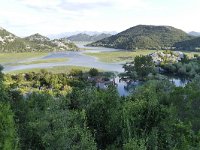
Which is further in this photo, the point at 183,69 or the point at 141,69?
the point at 183,69

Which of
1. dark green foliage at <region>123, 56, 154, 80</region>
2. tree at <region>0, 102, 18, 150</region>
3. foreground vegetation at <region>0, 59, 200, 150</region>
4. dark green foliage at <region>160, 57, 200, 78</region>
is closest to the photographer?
tree at <region>0, 102, 18, 150</region>

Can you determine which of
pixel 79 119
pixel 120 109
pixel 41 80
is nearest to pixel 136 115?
pixel 120 109

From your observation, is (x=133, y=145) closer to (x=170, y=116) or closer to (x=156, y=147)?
(x=156, y=147)

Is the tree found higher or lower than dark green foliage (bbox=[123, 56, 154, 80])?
higher

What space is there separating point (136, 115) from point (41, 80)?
7801cm

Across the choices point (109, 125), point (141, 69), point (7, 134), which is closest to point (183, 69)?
point (141, 69)

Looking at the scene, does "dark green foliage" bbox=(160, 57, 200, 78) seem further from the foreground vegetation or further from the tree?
the tree

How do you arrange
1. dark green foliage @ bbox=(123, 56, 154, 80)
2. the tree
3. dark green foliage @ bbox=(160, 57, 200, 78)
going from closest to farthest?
the tree, dark green foliage @ bbox=(123, 56, 154, 80), dark green foliage @ bbox=(160, 57, 200, 78)

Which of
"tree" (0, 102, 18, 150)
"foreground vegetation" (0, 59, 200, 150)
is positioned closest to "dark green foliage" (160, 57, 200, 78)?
"foreground vegetation" (0, 59, 200, 150)

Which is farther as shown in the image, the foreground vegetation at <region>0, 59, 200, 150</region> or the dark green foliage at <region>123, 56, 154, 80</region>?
the dark green foliage at <region>123, 56, 154, 80</region>

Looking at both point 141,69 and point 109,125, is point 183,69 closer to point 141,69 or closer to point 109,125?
point 141,69

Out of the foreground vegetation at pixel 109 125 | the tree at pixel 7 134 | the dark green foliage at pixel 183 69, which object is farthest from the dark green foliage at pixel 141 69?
the tree at pixel 7 134

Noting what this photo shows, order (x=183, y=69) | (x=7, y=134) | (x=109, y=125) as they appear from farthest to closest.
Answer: (x=183, y=69) < (x=109, y=125) < (x=7, y=134)

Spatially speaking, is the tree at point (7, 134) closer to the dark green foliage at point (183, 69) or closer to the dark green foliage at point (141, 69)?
the dark green foliage at point (141, 69)
